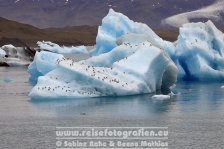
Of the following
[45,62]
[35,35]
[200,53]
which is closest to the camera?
[45,62]

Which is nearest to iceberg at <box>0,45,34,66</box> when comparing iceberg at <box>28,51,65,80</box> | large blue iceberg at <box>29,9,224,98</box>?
large blue iceberg at <box>29,9,224,98</box>

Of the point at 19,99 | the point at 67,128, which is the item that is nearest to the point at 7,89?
the point at 19,99

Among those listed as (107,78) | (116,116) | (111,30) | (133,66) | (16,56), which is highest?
(111,30)

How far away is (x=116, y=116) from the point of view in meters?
25.5

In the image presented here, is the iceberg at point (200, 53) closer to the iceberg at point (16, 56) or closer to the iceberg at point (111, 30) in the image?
the iceberg at point (111, 30)

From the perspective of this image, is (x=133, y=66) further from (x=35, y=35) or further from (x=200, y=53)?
(x=35, y=35)

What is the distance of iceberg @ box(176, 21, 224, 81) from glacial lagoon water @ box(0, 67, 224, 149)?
6.51 meters

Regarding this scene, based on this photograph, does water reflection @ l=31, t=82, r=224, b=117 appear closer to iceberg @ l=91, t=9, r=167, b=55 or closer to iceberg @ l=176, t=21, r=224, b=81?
iceberg @ l=176, t=21, r=224, b=81

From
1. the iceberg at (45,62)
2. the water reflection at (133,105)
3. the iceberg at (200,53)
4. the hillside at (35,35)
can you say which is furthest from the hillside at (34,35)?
the water reflection at (133,105)

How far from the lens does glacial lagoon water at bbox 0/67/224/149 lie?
21312 millimetres

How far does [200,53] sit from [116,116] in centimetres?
1557

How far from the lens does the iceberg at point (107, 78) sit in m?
30.0

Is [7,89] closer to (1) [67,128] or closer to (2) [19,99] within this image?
(2) [19,99]

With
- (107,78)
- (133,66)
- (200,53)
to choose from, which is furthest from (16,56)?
(107,78)
